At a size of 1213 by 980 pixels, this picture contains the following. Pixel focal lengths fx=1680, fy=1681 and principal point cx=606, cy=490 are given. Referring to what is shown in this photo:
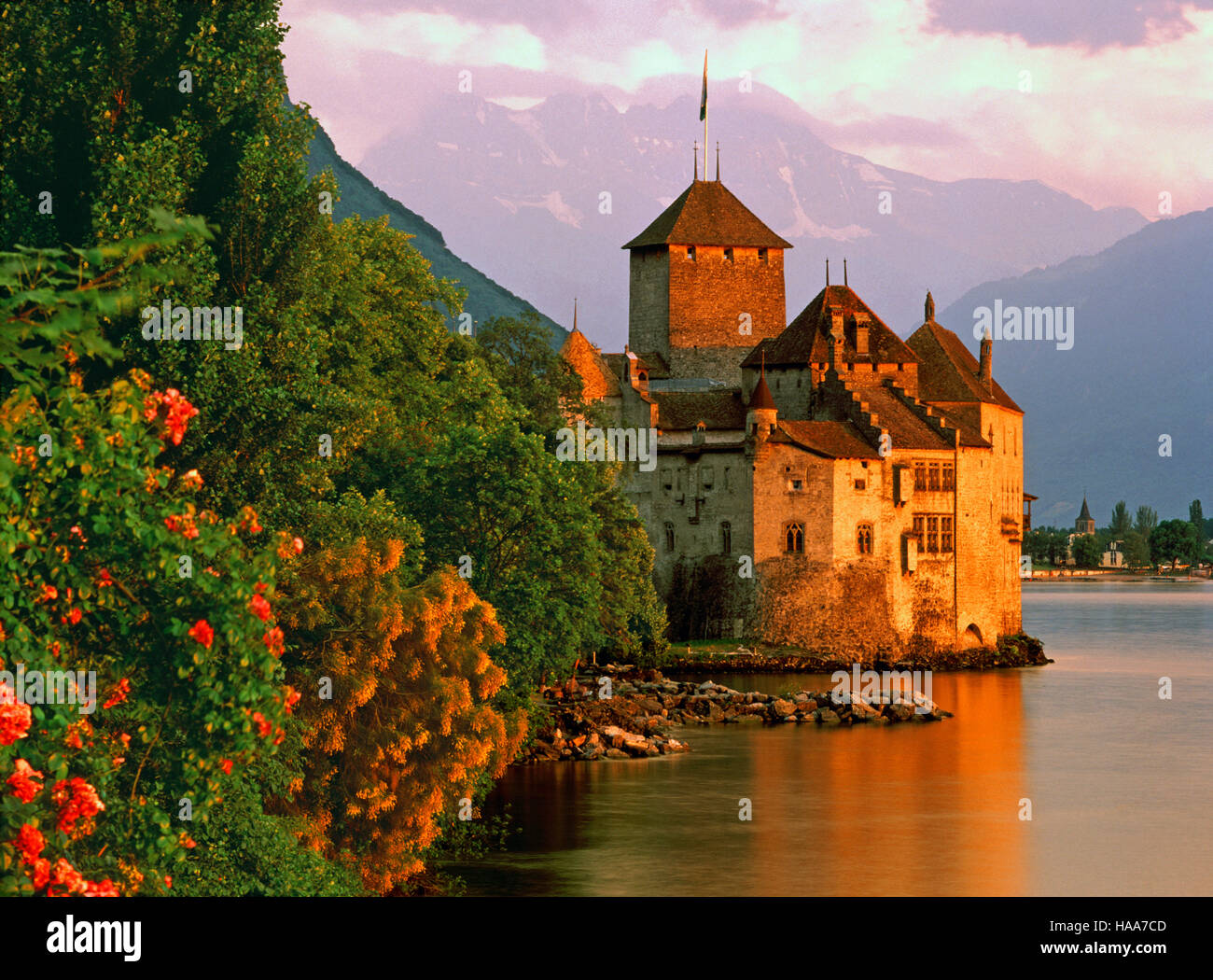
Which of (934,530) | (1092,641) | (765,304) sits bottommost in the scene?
(1092,641)

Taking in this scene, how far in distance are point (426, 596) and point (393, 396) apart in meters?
19.3

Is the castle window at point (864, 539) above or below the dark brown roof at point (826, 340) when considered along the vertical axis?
below

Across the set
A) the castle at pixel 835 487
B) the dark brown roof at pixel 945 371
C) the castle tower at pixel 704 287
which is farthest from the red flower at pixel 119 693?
the castle tower at pixel 704 287

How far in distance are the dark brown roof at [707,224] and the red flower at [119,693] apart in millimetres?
82535

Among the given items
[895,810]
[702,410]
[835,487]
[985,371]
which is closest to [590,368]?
[702,410]

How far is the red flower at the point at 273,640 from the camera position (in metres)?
18.3

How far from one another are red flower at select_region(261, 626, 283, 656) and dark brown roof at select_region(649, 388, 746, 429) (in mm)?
67260

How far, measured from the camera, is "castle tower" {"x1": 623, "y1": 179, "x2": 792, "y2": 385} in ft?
326

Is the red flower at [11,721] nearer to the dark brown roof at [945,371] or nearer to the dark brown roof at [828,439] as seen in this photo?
the dark brown roof at [828,439]

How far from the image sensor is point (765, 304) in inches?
3999

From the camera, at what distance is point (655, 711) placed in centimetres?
6103
